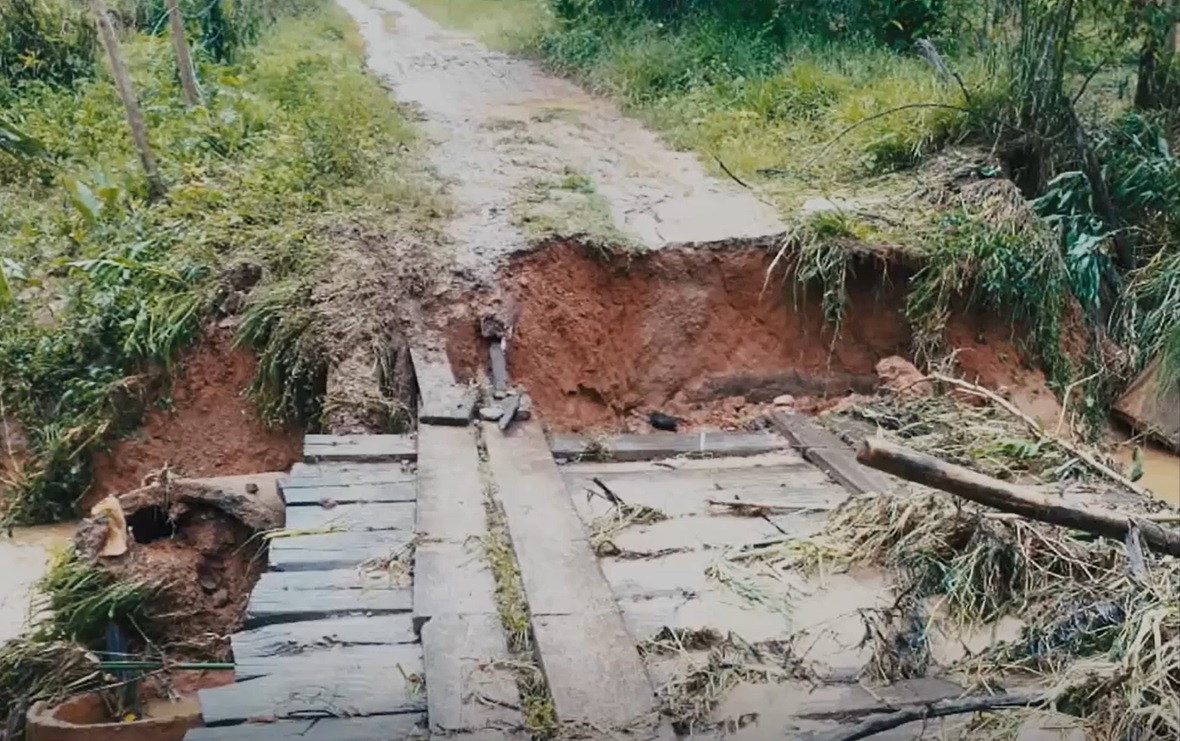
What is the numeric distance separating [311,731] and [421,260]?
11.7ft

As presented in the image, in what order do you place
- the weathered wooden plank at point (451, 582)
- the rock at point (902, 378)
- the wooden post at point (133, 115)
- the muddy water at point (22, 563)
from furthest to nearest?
the wooden post at point (133, 115)
the rock at point (902, 378)
the muddy water at point (22, 563)
the weathered wooden plank at point (451, 582)

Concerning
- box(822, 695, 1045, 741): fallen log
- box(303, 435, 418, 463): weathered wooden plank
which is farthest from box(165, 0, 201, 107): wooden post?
box(822, 695, 1045, 741): fallen log

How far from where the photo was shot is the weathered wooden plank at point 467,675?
2.55 m

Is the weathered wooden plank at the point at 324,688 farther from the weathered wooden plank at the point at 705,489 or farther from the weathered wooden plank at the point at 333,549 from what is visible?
the weathered wooden plank at the point at 705,489

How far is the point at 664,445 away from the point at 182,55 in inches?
204

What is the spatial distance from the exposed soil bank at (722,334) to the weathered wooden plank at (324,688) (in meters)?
3.26

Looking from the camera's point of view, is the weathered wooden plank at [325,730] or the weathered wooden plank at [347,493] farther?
the weathered wooden plank at [347,493]

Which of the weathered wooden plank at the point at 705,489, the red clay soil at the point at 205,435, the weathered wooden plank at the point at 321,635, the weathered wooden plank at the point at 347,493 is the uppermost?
the weathered wooden plank at the point at 321,635

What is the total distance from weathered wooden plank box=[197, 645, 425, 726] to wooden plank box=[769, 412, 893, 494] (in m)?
1.72

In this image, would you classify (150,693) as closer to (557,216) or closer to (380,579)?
(380,579)

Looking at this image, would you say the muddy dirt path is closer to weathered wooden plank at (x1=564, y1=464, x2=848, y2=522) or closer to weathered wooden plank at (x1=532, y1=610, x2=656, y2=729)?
weathered wooden plank at (x1=564, y1=464, x2=848, y2=522)

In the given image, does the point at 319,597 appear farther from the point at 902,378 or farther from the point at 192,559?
the point at 902,378

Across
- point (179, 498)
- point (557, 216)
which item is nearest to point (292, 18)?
point (557, 216)

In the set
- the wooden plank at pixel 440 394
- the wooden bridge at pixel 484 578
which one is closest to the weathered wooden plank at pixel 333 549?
the wooden bridge at pixel 484 578
